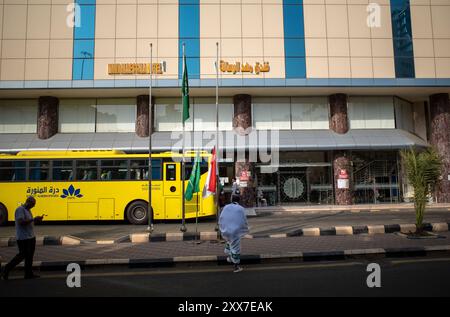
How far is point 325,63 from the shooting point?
2298 cm

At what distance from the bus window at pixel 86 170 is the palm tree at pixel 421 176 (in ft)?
41.5

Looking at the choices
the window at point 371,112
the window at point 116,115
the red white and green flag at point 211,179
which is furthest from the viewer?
the window at point 371,112

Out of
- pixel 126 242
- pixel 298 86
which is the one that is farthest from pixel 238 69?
pixel 126 242

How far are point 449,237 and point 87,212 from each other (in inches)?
544

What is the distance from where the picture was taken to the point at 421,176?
1108cm

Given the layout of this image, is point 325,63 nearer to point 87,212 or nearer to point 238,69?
point 238,69

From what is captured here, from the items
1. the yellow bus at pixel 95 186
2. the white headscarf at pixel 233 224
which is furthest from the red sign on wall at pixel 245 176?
the white headscarf at pixel 233 224

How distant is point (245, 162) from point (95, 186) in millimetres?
10672

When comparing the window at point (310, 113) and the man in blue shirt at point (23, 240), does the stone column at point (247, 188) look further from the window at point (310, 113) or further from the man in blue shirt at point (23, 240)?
the man in blue shirt at point (23, 240)

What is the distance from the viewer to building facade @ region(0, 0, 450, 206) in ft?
73.8

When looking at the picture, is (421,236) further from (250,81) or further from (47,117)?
(47,117)

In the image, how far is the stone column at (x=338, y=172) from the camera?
23547 mm
